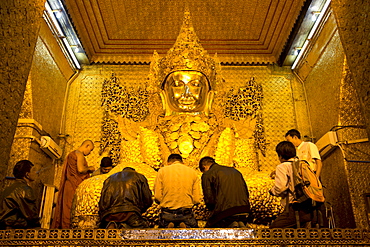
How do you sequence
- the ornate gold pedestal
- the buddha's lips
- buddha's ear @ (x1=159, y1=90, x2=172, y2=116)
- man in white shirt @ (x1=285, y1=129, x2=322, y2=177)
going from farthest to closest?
1. buddha's ear @ (x1=159, y1=90, x2=172, y2=116)
2. the buddha's lips
3. man in white shirt @ (x1=285, y1=129, x2=322, y2=177)
4. the ornate gold pedestal

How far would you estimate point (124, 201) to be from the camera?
3.12m

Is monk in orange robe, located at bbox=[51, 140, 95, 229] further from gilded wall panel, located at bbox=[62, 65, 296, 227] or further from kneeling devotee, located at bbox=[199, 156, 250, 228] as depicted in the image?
kneeling devotee, located at bbox=[199, 156, 250, 228]

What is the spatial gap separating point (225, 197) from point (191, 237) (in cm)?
62

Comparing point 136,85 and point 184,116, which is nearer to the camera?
point 184,116

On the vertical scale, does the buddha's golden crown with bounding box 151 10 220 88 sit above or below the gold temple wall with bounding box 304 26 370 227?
above

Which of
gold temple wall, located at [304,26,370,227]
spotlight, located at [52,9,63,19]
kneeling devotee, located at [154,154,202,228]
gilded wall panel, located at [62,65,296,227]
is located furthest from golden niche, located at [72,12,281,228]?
spotlight, located at [52,9,63,19]

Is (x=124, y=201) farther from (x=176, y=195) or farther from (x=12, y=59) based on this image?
(x=12, y=59)

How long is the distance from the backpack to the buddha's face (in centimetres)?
304

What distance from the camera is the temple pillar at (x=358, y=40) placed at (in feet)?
11.0

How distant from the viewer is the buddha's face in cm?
577

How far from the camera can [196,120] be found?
558 centimetres

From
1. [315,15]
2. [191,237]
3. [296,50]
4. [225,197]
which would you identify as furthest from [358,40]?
[296,50]

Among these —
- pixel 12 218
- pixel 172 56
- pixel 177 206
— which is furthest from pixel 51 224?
pixel 172 56

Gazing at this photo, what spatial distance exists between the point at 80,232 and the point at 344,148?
3.70 metres
